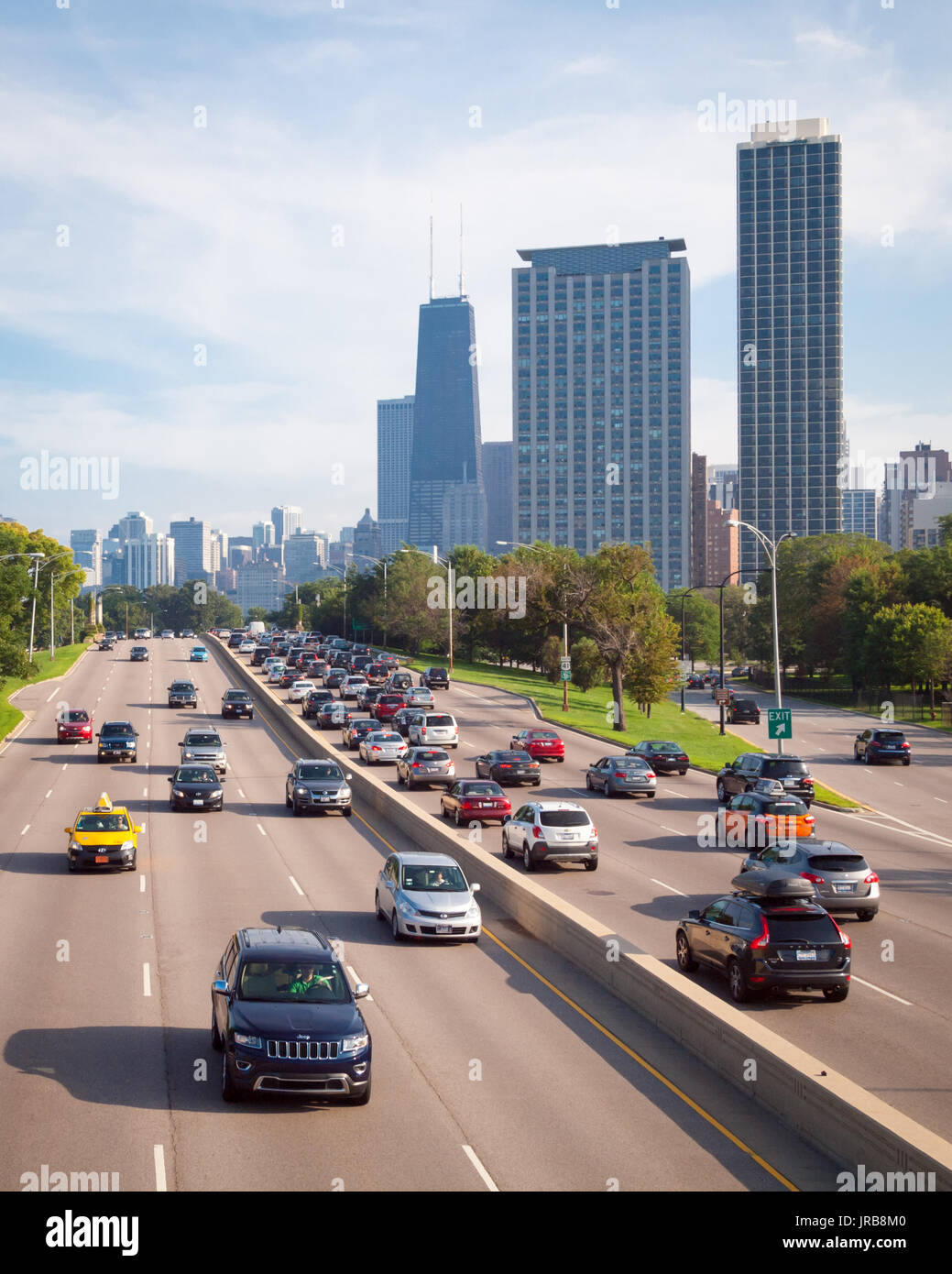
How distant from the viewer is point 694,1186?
406 inches

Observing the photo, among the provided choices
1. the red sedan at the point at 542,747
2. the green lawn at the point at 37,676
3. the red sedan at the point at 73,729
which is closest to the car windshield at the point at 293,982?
the red sedan at the point at 542,747

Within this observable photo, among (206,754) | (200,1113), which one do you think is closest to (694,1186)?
(200,1113)

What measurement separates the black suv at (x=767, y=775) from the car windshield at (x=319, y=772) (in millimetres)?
12320

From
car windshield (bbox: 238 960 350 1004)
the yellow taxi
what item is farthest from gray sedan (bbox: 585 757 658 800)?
car windshield (bbox: 238 960 350 1004)

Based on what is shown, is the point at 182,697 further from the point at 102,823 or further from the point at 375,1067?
the point at 375,1067

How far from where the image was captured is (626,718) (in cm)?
7225

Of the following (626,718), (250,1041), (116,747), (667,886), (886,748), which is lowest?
(626,718)

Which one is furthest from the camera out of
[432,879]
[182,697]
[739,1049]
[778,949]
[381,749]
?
[182,697]

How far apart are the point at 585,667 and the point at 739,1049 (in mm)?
72994

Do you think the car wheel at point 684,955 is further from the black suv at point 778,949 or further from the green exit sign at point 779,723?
the green exit sign at point 779,723

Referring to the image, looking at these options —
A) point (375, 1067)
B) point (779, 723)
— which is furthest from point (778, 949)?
point (779, 723)

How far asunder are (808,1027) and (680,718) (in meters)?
64.3

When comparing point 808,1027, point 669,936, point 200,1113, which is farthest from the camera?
point 669,936
